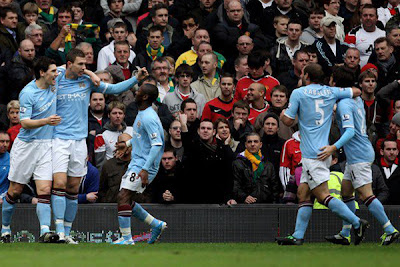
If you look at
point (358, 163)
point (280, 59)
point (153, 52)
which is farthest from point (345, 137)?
point (153, 52)

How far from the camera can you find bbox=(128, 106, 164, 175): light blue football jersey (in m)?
13.6

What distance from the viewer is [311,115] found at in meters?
13.3

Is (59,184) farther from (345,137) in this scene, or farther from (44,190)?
(345,137)

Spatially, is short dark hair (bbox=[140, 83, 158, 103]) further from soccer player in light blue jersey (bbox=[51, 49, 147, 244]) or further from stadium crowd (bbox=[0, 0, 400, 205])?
stadium crowd (bbox=[0, 0, 400, 205])

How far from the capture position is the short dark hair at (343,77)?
13.8m

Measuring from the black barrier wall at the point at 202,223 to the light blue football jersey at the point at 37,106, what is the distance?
2.32 m

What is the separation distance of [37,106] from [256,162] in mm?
4111

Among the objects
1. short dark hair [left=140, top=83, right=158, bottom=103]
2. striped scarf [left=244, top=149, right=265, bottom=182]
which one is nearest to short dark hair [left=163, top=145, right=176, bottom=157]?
striped scarf [left=244, top=149, right=265, bottom=182]

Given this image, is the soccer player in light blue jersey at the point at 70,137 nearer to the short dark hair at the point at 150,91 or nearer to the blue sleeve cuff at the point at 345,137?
the short dark hair at the point at 150,91

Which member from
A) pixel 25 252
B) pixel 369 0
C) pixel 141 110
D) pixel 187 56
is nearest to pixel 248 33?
pixel 187 56

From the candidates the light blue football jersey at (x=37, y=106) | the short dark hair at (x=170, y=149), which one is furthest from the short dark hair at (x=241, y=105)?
the light blue football jersey at (x=37, y=106)

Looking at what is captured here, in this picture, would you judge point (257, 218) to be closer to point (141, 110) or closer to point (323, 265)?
point (141, 110)

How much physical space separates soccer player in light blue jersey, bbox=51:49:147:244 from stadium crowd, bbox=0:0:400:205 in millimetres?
1611

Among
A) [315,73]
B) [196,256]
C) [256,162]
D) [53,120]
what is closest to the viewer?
[196,256]
